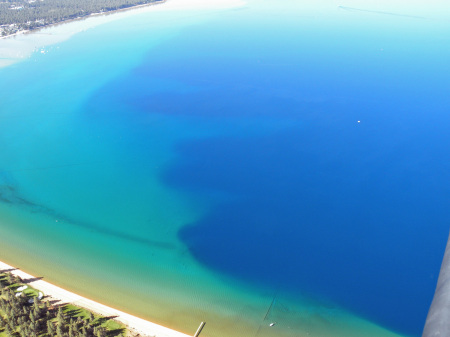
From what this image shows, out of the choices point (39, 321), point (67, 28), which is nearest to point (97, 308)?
point (39, 321)

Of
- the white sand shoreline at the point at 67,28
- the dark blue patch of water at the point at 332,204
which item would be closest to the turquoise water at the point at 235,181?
the dark blue patch of water at the point at 332,204

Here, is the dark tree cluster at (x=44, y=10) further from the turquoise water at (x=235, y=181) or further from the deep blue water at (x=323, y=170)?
the deep blue water at (x=323, y=170)

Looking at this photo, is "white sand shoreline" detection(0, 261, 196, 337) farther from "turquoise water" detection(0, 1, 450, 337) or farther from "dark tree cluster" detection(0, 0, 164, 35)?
"dark tree cluster" detection(0, 0, 164, 35)

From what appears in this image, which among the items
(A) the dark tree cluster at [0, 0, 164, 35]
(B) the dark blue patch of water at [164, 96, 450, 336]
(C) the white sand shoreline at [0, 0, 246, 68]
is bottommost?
(B) the dark blue patch of water at [164, 96, 450, 336]

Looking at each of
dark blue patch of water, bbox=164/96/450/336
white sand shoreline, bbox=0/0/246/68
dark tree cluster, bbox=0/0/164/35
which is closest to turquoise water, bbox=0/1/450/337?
dark blue patch of water, bbox=164/96/450/336

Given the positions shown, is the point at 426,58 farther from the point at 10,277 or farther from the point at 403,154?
the point at 10,277

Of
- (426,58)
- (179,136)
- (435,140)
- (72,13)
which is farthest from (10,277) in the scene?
(72,13)

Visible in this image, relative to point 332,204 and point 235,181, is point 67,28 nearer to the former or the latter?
point 235,181
